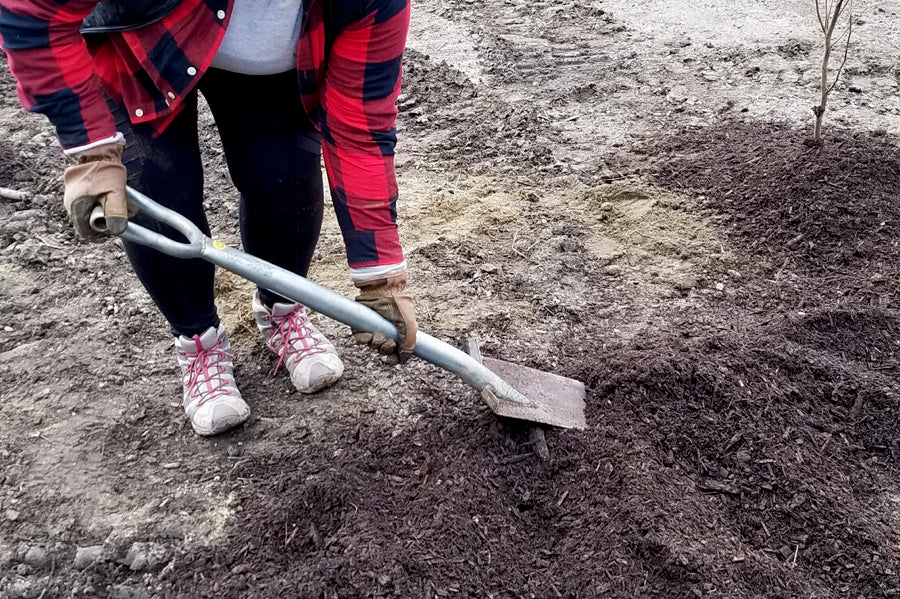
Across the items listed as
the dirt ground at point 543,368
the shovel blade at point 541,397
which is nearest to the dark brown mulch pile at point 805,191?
the dirt ground at point 543,368

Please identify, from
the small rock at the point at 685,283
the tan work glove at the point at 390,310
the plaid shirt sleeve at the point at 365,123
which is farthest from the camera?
the small rock at the point at 685,283

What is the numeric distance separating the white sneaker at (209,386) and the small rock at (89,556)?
0.44 meters

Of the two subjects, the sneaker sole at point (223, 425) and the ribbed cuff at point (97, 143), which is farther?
the sneaker sole at point (223, 425)

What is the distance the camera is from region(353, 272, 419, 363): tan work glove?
77.1 inches

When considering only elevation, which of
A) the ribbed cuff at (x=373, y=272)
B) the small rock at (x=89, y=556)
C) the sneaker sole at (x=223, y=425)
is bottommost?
the sneaker sole at (x=223, y=425)

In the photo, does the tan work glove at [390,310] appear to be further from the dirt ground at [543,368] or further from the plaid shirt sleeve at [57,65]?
the plaid shirt sleeve at [57,65]

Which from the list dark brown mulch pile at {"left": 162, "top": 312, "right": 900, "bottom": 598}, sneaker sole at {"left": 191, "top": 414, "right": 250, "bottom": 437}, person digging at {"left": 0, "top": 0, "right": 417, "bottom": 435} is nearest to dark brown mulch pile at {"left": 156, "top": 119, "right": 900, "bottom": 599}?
dark brown mulch pile at {"left": 162, "top": 312, "right": 900, "bottom": 598}

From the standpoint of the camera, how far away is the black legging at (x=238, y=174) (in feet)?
6.23

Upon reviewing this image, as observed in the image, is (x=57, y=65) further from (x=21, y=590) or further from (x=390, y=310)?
(x=21, y=590)

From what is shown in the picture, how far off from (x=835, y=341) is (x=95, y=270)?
2764 millimetres

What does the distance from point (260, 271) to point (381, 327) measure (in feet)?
1.10

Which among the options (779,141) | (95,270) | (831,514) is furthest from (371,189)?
(779,141)

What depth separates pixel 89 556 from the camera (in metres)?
1.93

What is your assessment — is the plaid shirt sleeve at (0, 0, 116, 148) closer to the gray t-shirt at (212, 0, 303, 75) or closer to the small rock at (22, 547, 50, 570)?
the gray t-shirt at (212, 0, 303, 75)
